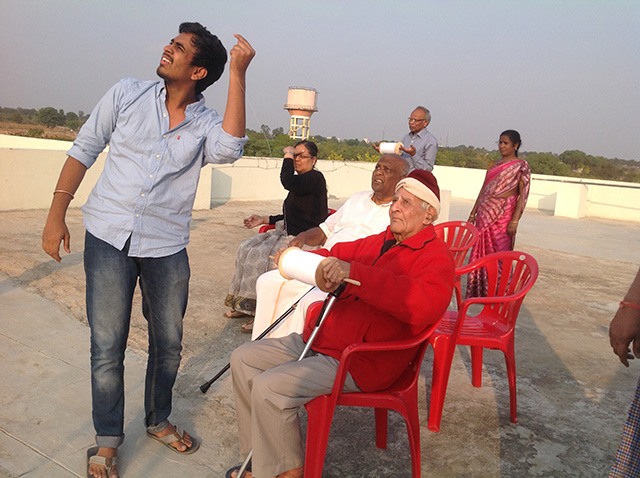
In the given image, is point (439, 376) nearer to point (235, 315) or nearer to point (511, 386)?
point (511, 386)

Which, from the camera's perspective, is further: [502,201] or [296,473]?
[502,201]

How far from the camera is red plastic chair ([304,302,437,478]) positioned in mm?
2092

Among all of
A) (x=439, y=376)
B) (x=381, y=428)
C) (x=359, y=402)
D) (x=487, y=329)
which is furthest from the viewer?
(x=487, y=329)

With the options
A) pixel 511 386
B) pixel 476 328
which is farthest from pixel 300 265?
pixel 511 386

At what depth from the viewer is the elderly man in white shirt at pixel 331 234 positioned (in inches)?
128

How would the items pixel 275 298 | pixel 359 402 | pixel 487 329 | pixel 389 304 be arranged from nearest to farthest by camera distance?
pixel 389 304 < pixel 359 402 < pixel 487 329 < pixel 275 298

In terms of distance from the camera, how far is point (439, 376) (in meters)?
2.88

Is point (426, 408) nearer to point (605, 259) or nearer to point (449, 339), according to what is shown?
point (449, 339)

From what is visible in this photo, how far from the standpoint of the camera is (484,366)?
3.85 m

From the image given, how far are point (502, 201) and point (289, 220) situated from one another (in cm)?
237

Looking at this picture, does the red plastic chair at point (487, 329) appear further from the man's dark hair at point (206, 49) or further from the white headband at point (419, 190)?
the man's dark hair at point (206, 49)

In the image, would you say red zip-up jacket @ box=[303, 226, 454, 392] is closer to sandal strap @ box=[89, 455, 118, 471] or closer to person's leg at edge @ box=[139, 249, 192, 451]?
person's leg at edge @ box=[139, 249, 192, 451]

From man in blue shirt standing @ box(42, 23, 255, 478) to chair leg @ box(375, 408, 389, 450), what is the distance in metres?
1.11

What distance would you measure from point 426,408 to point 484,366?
87 cm
